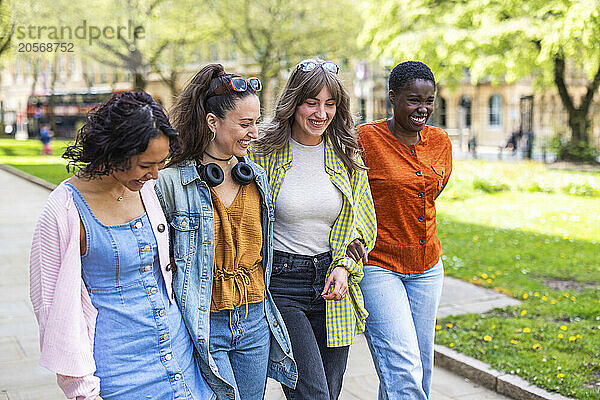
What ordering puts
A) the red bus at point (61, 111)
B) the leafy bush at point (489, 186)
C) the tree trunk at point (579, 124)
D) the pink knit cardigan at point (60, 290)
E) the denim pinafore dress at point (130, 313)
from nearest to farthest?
the pink knit cardigan at point (60, 290) → the denim pinafore dress at point (130, 313) → the leafy bush at point (489, 186) → the tree trunk at point (579, 124) → the red bus at point (61, 111)

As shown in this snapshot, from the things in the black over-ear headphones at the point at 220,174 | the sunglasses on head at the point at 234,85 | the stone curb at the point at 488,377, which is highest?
the sunglasses on head at the point at 234,85

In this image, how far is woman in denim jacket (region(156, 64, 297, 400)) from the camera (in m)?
2.77

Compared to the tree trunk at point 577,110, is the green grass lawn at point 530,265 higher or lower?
lower

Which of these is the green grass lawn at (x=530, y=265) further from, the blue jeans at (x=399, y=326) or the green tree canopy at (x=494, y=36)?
the green tree canopy at (x=494, y=36)

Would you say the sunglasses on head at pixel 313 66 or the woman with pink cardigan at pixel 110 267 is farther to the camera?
the sunglasses on head at pixel 313 66

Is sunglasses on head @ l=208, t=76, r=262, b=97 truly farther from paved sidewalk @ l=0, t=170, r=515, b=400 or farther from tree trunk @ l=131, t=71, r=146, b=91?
tree trunk @ l=131, t=71, r=146, b=91

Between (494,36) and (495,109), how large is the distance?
1185 inches

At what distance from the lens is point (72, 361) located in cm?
228

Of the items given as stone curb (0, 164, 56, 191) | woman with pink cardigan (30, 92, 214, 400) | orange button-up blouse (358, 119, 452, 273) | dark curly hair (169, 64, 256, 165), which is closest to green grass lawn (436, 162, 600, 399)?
orange button-up blouse (358, 119, 452, 273)

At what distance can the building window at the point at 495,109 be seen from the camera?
163 feet

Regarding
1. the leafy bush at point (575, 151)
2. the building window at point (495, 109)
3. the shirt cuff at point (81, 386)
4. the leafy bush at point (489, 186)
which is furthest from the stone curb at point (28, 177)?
the building window at point (495, 109)

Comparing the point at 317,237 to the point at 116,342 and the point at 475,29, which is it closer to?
the point at 116,342

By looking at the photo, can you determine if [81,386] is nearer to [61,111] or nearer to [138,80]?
[138,80]

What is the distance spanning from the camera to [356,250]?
10.9 ft
